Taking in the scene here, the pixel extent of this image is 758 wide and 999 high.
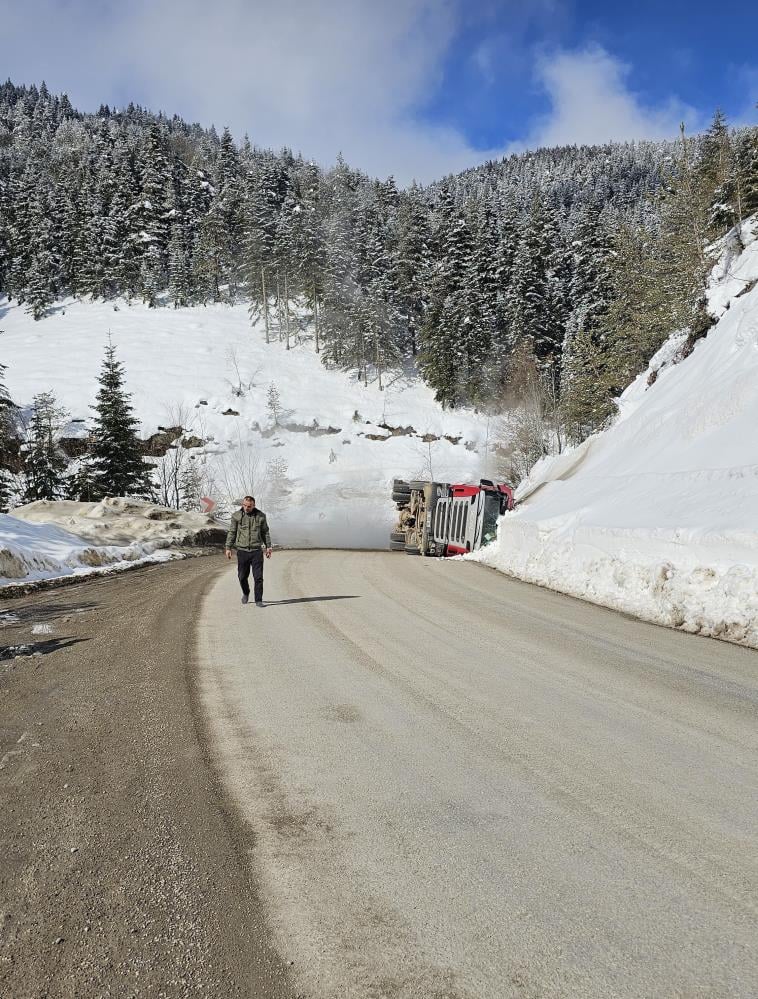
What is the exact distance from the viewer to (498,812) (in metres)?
3.00

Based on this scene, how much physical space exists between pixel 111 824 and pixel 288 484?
157 ft

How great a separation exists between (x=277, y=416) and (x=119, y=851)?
180ft

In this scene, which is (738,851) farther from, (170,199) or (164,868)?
(170,199)

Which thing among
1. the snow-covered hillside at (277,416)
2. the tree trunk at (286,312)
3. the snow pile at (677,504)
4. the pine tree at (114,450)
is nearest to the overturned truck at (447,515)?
the snow pile at (677,504)

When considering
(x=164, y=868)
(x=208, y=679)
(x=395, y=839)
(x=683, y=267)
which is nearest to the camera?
(x=164, y=868)

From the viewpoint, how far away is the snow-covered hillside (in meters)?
49.1

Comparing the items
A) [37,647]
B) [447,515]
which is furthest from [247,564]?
[447,515]

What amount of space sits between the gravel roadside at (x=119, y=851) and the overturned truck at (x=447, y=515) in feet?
A: 48.8

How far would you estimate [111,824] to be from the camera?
2963 millimetres

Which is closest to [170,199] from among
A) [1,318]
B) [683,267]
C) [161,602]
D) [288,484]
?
[1,318]

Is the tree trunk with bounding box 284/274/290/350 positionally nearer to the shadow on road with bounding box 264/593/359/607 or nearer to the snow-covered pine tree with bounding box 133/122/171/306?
the snow-covered pine tree with bounding box 133/122/171/306

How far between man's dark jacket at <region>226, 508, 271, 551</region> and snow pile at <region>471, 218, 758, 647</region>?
586cm

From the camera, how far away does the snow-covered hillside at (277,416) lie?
1933 inches

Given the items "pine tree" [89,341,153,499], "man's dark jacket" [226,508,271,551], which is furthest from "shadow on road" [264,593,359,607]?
"pine tree" [89,341,153,499]
